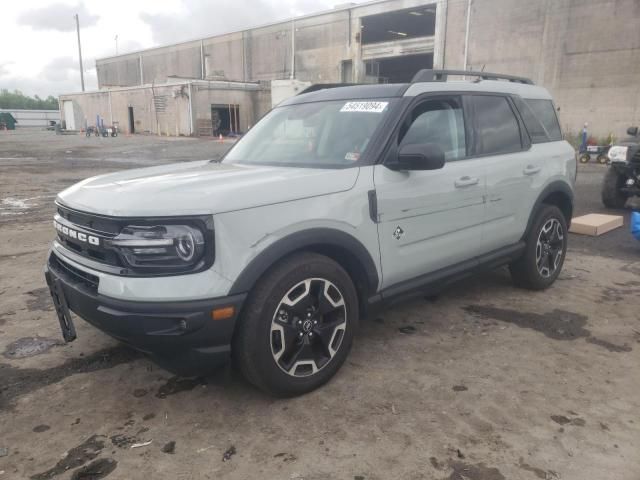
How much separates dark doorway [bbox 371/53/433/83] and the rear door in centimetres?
3663

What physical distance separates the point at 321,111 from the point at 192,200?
5.27ft

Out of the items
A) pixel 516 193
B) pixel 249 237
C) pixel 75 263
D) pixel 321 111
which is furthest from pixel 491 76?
pixel 75 263

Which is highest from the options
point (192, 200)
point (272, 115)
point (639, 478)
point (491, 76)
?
point (491, 76)

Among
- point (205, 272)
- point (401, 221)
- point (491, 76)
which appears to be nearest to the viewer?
point (205, 272)

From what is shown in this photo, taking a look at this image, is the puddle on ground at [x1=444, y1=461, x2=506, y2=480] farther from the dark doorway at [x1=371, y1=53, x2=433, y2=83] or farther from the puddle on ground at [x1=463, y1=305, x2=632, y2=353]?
the dark doorway at [x1=371, y1=53, x2=433, y2=83]

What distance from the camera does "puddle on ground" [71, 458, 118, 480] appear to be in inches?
88.6

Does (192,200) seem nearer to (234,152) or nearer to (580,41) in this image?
(234,152)

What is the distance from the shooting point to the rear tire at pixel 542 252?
444 centimetres

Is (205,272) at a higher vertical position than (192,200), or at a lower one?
lower

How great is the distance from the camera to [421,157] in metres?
2.98

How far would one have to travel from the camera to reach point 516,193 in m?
4.12

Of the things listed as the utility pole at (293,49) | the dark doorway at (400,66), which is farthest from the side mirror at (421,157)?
the utility pole at (293,49)

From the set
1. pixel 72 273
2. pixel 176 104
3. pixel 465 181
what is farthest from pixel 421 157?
pixel 176 104

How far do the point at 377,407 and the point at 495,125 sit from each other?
250cm
